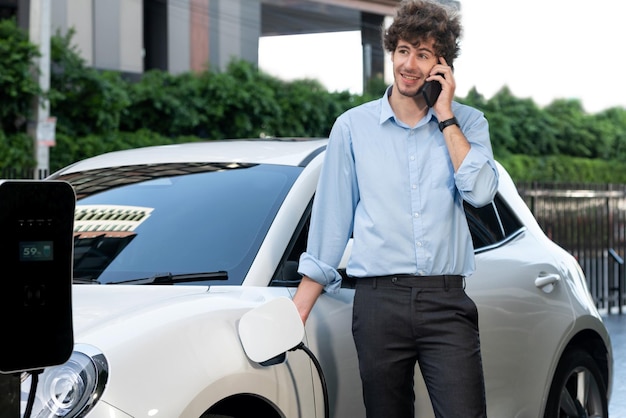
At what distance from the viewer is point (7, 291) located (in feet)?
7.73

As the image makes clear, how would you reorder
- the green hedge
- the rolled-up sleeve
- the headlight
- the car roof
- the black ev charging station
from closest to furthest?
the black ev charging station
the headlight
the rolled-up sleeve
the car roof
the green hedge

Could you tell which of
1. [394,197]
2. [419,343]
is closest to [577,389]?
[419,343]

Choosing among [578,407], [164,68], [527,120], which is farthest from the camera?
[527,120]

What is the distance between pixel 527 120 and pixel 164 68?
535 inches

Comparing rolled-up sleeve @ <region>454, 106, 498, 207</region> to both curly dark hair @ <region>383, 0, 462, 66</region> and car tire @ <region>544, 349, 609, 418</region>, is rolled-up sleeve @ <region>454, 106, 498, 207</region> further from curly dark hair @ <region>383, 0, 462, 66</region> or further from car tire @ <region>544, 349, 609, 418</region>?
car tire @ <region>544, 349, 609, 418</region>

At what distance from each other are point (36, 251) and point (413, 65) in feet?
5.69

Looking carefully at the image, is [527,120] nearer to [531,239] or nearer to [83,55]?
[83,55]

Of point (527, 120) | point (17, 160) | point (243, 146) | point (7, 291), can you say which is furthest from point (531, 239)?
point (527, 120)

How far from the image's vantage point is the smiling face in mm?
3762

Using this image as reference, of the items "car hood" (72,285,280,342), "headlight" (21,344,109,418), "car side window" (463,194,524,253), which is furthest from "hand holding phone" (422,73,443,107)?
"headlight" (21,344,109,418)

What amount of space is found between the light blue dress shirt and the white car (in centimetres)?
21

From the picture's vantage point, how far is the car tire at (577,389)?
197 inches

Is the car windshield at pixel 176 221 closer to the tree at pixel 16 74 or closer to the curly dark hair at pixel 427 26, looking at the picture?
the curly dark hair at pixel 427 26

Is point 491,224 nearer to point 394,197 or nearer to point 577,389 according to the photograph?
point 577,389
